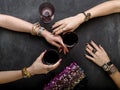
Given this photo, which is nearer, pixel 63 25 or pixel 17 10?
pixel 63 25

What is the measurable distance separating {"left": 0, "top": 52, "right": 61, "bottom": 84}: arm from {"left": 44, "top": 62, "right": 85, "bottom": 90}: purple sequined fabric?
0.53 ft

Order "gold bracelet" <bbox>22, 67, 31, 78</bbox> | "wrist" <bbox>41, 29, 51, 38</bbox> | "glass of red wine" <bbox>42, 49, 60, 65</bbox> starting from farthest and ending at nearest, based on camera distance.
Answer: "wrist" <bbox>41, 29, 51, 38</bbox>
"gold bracelet" <bbox>22, 67, 31, 78</bbox>
"glass of red wine" <bbox>42, 49, 60, 65</bbox>

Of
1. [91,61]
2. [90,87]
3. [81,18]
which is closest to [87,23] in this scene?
[81,18]

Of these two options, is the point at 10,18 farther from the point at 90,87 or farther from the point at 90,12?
the point at 90,87

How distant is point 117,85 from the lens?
2301mm

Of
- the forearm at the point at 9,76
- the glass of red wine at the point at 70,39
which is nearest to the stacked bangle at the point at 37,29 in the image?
the glass of red wine at the point at 70,39

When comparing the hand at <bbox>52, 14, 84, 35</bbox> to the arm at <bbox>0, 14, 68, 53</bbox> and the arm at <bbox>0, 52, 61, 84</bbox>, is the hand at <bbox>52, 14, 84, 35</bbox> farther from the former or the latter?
the arm at <bbox>0, 52, 61, 84</bbox>

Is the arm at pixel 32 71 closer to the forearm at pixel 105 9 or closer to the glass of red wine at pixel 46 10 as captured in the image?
the glass of red wine at pixel 46 10

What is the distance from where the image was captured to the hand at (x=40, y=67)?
2.06 meters

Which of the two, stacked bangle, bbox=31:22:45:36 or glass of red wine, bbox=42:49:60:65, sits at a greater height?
stacked bangle, bbox=31:22:45:36

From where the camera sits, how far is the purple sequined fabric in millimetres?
2254

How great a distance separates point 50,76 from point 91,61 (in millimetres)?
309

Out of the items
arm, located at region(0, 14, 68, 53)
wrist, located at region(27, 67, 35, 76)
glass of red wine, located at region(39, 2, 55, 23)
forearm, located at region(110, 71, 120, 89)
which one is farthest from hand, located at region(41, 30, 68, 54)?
forearm, located at region(110, 71, 120, 89)

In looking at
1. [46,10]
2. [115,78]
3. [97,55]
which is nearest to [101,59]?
[97,55]
